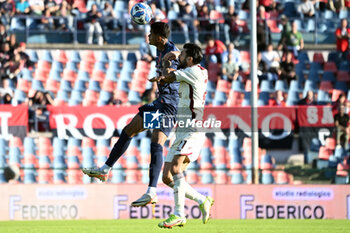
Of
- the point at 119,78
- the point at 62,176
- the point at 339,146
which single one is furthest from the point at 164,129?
the point at 119,78

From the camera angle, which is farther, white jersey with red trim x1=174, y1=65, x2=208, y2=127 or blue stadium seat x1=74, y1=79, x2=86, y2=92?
blue stadium seat x1=74, y1=79, x2=86, y2=92

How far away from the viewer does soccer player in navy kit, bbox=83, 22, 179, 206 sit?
11.9m

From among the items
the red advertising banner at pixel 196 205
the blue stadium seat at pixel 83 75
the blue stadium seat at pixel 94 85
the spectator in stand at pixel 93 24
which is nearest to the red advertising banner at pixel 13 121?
the red advertising banner at pixel 196 205

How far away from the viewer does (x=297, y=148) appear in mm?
19812

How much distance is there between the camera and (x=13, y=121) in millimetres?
19344

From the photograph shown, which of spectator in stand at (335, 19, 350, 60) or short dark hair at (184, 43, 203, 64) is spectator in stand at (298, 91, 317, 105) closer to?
spectator in stand at (335, 19, 350, 60)

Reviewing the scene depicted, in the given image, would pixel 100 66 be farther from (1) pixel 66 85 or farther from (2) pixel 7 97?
(2) pixel 7 97

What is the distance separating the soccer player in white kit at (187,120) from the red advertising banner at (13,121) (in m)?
8.37

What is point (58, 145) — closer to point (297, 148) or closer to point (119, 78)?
point (119, 78)

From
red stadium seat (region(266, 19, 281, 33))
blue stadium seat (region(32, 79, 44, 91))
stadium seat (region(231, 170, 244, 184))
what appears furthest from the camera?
red stadium seat (region(266, 19, 281, 33))

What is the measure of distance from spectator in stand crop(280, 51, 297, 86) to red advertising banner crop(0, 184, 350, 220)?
16.7ft

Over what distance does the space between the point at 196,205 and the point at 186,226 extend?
11.5ft

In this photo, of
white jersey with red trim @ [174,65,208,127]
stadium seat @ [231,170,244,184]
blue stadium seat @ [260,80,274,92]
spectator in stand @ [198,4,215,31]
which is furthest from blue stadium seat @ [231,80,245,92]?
white jersey with red trim @ [174,65,208,127]

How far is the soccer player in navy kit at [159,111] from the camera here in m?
11.9
